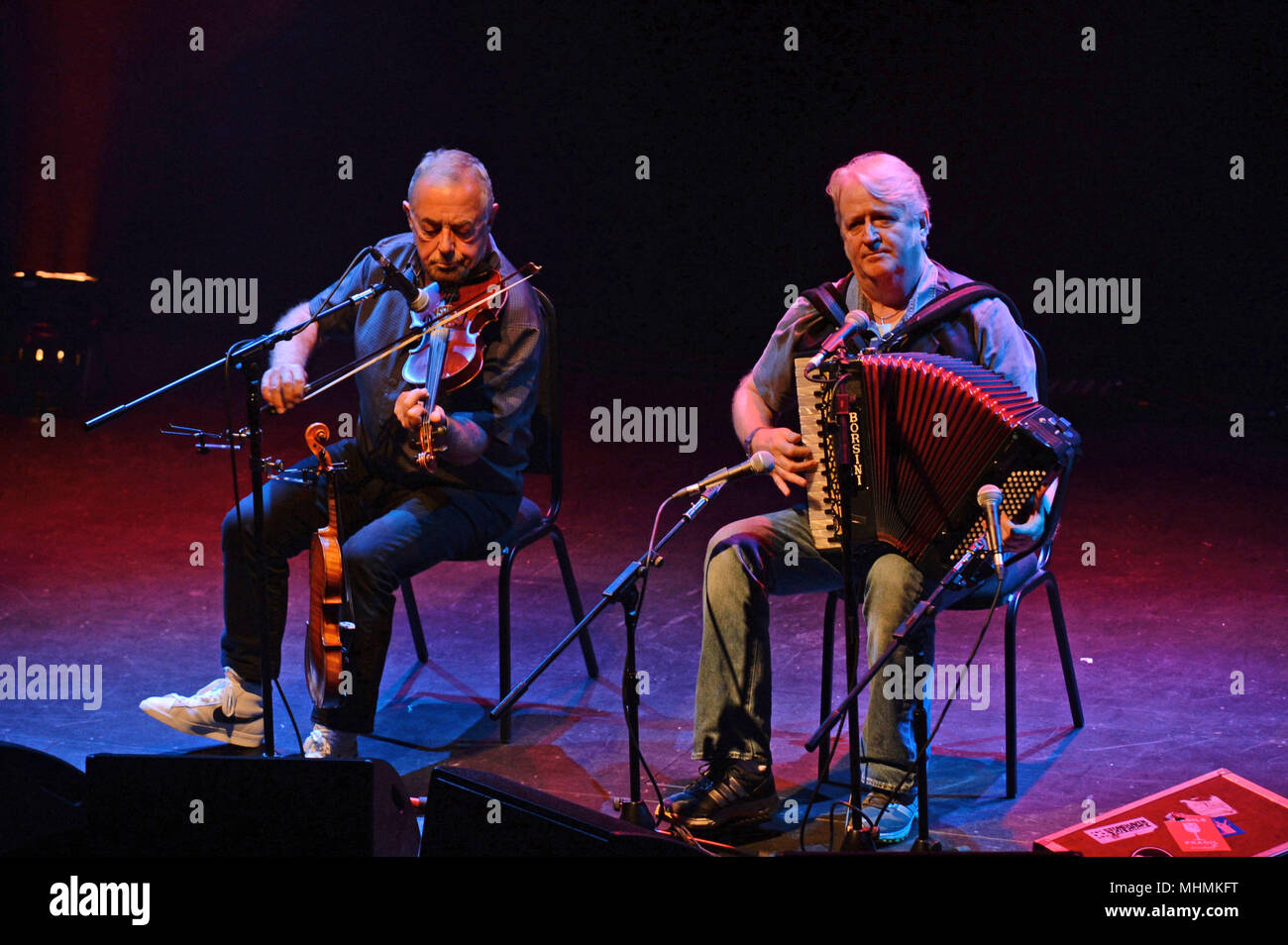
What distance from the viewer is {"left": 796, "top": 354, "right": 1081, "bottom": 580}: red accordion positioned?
9.84 ft

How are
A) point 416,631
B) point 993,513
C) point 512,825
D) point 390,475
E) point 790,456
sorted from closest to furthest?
point 512,825 < point 993,513 < point 790,456 < point 390,475 < point 416,631

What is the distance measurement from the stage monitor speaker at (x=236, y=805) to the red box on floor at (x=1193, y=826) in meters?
1.38

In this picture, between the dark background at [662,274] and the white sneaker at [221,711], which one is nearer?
the white sneaker at [221,711]

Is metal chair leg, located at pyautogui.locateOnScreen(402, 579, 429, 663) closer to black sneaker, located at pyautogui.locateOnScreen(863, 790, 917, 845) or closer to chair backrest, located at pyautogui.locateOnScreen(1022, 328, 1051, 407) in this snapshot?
black sneaker, located at pyautogui.locateOnScreen(863, 790, 917, 845)

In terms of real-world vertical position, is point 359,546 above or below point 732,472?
below

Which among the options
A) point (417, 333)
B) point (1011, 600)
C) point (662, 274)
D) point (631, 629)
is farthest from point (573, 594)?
point (662, 274)

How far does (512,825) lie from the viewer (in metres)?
2.23

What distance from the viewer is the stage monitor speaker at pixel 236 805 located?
222 centimetres

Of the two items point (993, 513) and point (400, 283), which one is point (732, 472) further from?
point (400, 283)

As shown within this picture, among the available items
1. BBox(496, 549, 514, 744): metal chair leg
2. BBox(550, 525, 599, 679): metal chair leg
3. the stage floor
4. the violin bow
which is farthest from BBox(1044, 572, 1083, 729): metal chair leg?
the violin bow

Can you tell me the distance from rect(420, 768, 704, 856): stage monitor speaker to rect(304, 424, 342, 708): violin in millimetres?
1061

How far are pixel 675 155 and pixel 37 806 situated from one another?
692 cm

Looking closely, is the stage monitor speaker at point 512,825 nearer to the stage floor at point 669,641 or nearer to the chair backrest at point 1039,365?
the stage floor at point 669,641

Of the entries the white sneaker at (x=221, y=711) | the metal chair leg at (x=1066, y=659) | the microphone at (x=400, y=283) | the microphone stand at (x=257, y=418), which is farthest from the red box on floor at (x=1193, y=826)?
the white sneaker at (x=221, y=711)
